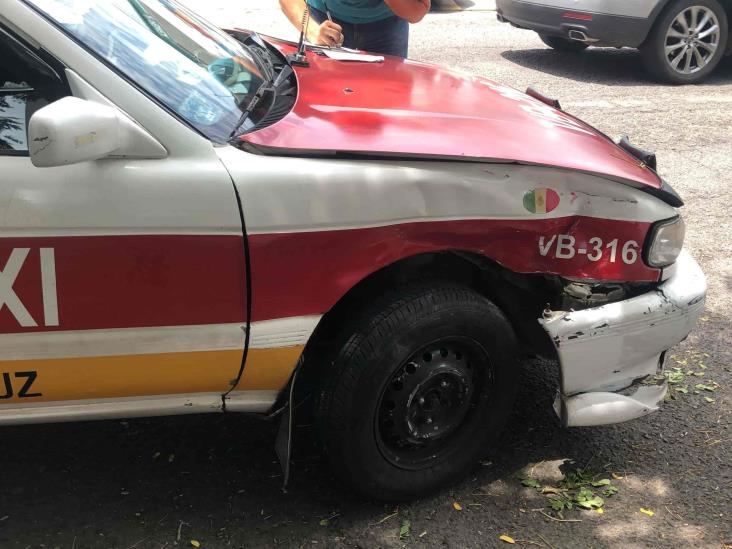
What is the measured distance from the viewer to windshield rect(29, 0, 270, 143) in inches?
92.0

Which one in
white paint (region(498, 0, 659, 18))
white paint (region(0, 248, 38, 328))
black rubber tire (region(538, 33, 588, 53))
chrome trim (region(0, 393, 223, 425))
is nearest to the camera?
white paint (region(0, 248, 38, 328))

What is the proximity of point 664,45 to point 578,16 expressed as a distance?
893 millimetres

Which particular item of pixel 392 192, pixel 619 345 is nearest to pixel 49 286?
pixel 392 192

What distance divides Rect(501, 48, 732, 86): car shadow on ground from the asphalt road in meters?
5.06

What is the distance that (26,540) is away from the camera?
2.65m

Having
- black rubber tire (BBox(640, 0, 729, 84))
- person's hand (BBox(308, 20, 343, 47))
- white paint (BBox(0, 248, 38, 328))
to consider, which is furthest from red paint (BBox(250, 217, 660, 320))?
black rubber tire (BBox(640, 0, 729, 84))

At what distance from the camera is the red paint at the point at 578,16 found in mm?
8023

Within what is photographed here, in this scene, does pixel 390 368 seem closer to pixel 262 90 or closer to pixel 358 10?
pixel 262 90

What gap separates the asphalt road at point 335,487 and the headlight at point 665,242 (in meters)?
0.80

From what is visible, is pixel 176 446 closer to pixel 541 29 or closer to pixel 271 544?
pixel 271 544

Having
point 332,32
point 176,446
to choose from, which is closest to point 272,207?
point 176,446

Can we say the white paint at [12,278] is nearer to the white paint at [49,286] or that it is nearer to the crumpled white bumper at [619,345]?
the white paint at [49,286]

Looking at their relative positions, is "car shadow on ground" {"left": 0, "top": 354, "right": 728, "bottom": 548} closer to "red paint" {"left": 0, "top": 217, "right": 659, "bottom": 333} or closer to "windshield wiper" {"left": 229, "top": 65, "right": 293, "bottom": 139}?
"red paint" {"left": 0, "top": 217, "right": 659, "bottom": 333}

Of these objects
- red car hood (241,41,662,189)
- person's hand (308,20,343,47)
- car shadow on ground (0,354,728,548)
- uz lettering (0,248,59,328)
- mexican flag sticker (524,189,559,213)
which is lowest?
car shadow on ground (0,354,728,548)
